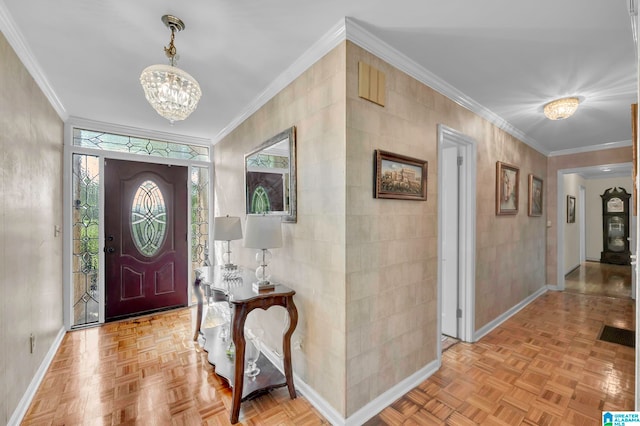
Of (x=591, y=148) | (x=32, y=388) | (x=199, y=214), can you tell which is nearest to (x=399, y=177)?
(x=32, y=388)

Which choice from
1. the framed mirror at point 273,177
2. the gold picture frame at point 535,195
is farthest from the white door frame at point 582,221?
the framed mirror at point 273,177

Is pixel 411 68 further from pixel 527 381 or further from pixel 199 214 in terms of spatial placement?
pixel 199 214

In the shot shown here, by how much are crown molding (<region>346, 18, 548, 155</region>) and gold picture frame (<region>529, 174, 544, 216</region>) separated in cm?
141

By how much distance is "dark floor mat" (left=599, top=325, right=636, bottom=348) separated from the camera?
2.90 meters

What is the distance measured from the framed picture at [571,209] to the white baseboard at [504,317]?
8.66 ft

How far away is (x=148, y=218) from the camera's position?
3803 millimetres

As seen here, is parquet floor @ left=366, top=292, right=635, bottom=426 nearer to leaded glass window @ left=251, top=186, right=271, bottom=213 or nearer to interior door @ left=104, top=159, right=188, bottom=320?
leaded glass window @ left=251, top=186, right=271, bottom=213

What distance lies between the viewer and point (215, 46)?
6.37 ft

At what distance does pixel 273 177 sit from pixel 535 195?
4.16 m

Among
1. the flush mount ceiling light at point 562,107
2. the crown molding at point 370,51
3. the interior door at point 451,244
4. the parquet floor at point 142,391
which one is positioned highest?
the crown molding at point 370,51

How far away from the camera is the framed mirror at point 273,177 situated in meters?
2.26

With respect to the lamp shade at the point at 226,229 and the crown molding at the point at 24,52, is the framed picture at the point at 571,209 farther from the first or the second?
the crown molding at the point at 24,52

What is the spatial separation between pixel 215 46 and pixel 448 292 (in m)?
3.18

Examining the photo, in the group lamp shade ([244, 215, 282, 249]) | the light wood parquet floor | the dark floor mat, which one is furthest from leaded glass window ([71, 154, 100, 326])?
the dark floor mat
